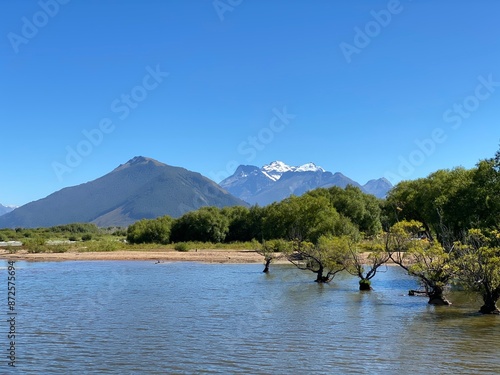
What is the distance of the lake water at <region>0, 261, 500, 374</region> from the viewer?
19.9 metres

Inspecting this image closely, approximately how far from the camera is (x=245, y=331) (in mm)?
25875

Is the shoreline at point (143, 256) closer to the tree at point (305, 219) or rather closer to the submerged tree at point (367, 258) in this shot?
the tree at point (305, 219)

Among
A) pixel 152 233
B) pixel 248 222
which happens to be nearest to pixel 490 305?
pixel 248 222

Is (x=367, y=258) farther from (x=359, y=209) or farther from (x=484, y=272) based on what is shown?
(x=359, y=209)

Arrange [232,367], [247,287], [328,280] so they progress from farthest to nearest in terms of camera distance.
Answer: [328,280]
[247,287]
[232,367]

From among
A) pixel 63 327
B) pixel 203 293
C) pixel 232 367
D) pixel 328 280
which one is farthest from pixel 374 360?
pixel 328 280

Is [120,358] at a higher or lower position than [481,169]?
lower

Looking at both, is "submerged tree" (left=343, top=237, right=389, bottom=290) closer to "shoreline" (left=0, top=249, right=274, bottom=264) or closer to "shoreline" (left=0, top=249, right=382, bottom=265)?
"shoreline" (left=0, top=249, right=382, bottom=265)

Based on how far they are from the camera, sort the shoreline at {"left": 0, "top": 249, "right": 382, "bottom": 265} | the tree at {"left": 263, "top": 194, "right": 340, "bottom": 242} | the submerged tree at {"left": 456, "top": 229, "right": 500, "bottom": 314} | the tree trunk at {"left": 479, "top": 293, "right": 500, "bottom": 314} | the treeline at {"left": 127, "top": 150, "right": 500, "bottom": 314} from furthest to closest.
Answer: the shoreline at {"left": 0, "top": 249, "right": 382, "bottom": 265} < the tree at {"left": 263, "top": 194, "right": 340, "bottom": 242} < the treeline at {"left": 127, "top": 150, "right": 500, "bottom": 314} < the tree trunk at {"left": 479, "top": 293, "right": 500, "bottom": 314} < the submerged tree at {"left": 456, "top": 229, "right": 500, "bottom": 314}

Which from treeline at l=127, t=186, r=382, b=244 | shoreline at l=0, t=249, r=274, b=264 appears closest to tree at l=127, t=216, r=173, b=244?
treeline at l=127, t=186, r=382, b=244

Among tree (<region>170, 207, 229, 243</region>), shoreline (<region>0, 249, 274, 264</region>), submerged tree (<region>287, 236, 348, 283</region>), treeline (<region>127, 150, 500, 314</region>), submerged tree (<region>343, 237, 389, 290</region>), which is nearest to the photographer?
treeline (<region>127, 150, 500, 314</region>)

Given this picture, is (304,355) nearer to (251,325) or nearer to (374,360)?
(374,360)

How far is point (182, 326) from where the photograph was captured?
27234mm

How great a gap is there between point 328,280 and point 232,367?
3003 centimetres
